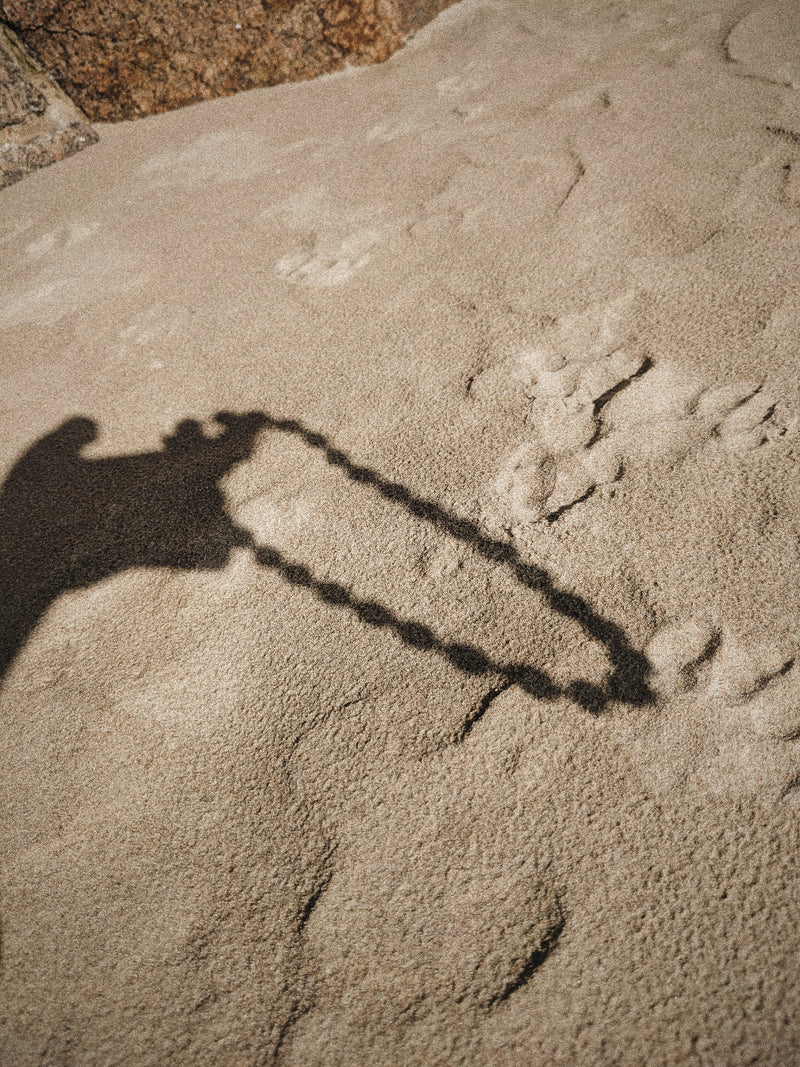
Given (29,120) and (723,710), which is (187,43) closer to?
(29,120)

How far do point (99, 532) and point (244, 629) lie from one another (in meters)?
0.45

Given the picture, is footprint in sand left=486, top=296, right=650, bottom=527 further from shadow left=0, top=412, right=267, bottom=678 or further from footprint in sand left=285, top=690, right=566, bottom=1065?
shadow left=0, top=412, right=267, bottom=678

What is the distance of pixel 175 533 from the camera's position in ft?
4.26

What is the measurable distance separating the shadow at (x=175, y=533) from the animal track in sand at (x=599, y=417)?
0.53 ft

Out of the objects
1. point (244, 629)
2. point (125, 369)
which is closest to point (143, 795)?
point (244, 629)

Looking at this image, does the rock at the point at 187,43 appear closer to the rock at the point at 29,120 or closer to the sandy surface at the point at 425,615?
the rock at the point at 29,120

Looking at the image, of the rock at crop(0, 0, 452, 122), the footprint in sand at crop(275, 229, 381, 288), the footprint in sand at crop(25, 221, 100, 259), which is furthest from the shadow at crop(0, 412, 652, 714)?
the rock at crop(0, 0, 452, 122)

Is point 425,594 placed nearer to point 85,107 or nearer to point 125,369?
point 125,369

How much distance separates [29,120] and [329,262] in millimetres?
1809

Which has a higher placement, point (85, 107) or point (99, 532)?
point (85, 107)

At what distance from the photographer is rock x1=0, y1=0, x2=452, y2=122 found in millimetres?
2619

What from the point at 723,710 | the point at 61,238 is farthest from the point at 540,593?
the point at 61,238

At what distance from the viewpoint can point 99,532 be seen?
134 cm

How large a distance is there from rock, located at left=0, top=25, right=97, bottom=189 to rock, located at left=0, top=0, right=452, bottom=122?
80mm
